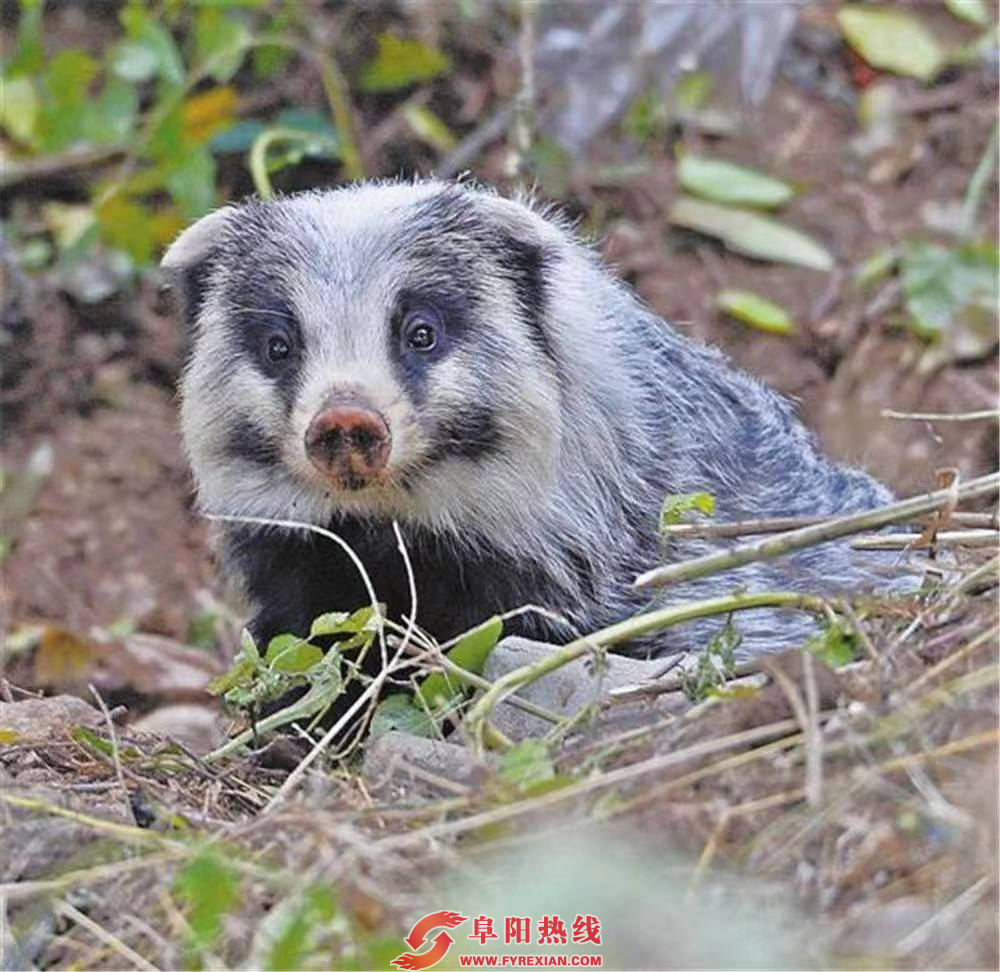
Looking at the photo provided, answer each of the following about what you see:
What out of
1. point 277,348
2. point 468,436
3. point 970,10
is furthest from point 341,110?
point 468,436

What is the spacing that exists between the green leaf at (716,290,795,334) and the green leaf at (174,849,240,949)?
7.46 m

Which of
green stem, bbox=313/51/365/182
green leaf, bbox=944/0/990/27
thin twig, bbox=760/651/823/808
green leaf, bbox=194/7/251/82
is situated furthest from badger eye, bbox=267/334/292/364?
green leaf, bbox=944/0/990/27

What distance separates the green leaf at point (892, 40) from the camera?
11656mm

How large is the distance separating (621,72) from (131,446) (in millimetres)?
3524

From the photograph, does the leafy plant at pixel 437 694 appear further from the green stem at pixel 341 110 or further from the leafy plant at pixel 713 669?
the green stem at pixel 341 110

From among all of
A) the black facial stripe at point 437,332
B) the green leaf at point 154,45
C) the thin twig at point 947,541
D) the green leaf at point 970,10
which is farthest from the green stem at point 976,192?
the thin twig at point 947,541

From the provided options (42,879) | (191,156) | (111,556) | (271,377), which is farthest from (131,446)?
(42,879)

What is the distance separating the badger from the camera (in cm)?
569

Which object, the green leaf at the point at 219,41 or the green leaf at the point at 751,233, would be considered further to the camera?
the green leaf at the point at 751,233

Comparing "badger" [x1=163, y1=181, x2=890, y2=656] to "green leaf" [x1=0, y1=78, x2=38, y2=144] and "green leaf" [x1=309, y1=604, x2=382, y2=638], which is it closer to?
"green leaf" [x1=309, y1=604, x2=382, y2=638]

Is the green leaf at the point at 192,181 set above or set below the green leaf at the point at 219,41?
below

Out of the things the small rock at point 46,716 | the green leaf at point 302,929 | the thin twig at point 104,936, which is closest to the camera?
the green leaf at point 302,929

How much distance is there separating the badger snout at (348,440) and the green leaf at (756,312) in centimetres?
542

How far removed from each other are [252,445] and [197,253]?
Result: 2.17 feet
